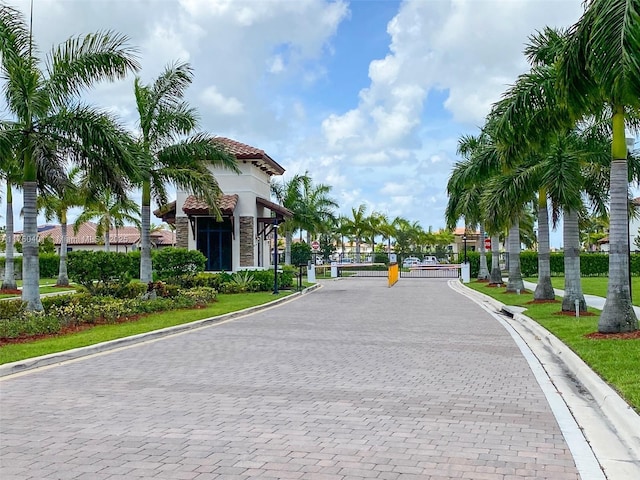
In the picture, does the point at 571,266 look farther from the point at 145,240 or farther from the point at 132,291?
the point at 145,240

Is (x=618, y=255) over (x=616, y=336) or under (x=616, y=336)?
over

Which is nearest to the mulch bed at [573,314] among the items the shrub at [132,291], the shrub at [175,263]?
the shrub at [132,291]

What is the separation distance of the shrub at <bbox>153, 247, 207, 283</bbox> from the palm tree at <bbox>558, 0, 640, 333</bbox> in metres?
17.2

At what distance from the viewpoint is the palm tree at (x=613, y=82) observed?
34.0 feet

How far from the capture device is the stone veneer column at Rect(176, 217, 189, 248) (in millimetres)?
33469

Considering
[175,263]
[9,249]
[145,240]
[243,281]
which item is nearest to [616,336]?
[145,240]

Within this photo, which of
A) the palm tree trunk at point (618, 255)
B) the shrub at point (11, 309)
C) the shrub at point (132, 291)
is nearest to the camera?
the palm tree trunk at point (618, 255)

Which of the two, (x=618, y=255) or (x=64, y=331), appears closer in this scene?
(x=618, y=255)

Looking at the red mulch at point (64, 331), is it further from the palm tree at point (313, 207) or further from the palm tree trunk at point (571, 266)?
the palm tree at point (313, 207)

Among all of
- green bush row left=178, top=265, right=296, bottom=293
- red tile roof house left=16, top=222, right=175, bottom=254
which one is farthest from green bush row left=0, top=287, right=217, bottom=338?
red tile roof house left=16, top=222, right=175, bottom=254

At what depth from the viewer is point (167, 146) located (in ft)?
74.8

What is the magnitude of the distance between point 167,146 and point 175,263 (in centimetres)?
590

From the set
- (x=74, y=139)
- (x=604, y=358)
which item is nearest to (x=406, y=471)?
(x=604, y=358)

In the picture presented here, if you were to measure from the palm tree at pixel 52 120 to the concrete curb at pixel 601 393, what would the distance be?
1055 cm
